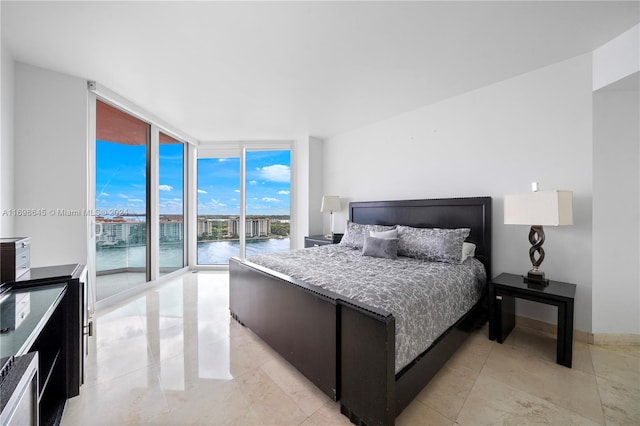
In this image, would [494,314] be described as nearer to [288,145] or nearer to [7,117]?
[288,145]

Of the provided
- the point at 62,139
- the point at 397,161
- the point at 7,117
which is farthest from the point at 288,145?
the point at 7,117

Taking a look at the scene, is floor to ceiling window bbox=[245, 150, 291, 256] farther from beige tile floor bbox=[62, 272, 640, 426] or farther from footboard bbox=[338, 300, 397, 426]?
footboard bbox=[338, 300, 397, 426]

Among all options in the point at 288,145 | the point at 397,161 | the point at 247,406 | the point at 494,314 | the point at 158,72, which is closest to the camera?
the point at 247,406

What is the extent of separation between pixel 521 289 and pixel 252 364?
2302mm

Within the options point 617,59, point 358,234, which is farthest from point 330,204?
point 617,59

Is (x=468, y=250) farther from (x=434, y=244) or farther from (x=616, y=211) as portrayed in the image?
(x=616, y=211)

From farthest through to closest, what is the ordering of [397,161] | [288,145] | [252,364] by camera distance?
[288,145]
[397,161]
[252,364]

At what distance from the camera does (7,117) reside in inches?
88.3

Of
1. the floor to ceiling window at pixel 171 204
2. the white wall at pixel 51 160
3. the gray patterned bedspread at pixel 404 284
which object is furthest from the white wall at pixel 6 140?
the gray patterned bedspread at pixel 404 284

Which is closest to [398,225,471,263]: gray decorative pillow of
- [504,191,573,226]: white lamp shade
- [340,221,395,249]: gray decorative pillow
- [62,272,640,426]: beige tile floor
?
[340,221,395,249]: gray decorative pillow

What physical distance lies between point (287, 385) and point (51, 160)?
10.2 feet

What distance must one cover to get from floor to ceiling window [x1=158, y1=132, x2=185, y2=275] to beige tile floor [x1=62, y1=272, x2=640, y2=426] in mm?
2075

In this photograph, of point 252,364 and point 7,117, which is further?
point 7,117

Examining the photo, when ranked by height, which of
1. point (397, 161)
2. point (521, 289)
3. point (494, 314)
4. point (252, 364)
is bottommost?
point (252, 364)
